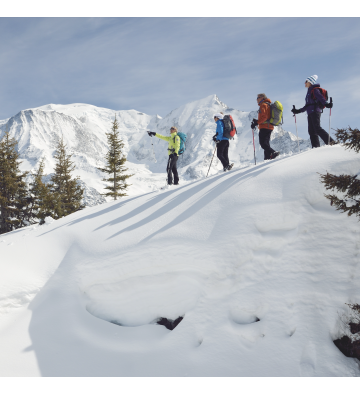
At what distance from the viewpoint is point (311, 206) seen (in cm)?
600

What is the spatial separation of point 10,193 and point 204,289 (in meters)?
23.3

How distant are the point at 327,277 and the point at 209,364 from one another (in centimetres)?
244

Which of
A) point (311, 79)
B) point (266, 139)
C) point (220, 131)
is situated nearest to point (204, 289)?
point (266, 139)

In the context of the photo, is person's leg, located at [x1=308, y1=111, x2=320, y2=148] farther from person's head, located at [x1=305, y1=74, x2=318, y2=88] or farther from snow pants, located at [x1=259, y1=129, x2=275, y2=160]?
snow pants, located at [x1=259, y1=129, x2=275, y2=160]

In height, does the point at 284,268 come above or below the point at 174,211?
below

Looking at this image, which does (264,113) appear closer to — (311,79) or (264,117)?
(264,117)

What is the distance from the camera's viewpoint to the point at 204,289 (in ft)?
16.7

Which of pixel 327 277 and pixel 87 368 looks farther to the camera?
pixel 327 277

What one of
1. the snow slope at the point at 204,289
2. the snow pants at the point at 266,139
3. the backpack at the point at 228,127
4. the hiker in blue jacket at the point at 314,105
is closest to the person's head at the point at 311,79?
the hiker in blue jacket at the point at 314,105

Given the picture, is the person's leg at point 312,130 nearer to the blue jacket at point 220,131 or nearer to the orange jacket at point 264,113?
the orange jacket at point 264,113

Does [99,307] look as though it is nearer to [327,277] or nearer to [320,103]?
[327,277]

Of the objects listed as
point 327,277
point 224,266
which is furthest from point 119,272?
point 327,277

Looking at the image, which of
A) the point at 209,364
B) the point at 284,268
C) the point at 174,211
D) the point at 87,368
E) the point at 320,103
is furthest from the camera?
the point at 320,103

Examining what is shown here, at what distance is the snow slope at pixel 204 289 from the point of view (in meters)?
4.20
